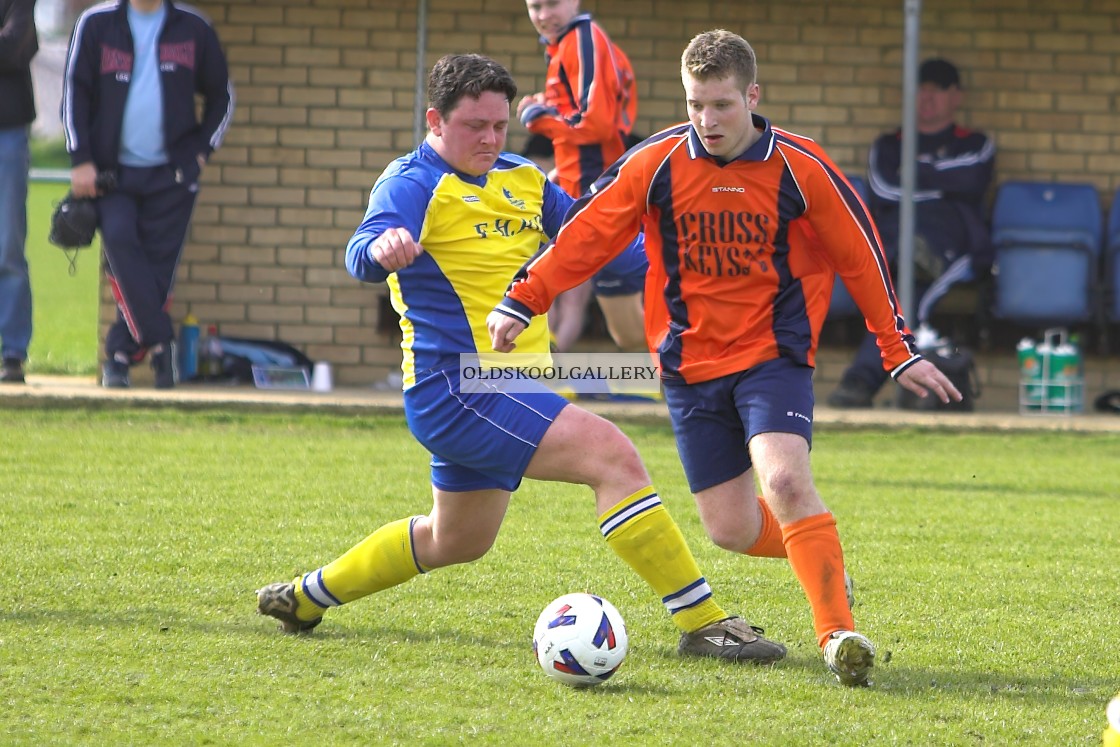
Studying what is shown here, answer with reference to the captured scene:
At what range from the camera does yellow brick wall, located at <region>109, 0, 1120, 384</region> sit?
34.0 feet

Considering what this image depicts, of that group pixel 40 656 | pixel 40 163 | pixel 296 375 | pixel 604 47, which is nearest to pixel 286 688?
pixel 40 656

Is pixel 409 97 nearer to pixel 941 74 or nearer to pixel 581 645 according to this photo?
pixel 941 74

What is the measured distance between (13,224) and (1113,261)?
6389 millimetres

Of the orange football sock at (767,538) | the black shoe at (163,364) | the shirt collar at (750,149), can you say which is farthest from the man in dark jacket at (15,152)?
the orange football sock at (767,538)

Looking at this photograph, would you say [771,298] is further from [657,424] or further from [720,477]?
[657,424]

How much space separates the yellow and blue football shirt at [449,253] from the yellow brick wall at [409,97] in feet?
19.2

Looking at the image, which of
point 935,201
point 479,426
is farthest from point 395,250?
point 935,201

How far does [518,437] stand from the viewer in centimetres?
423

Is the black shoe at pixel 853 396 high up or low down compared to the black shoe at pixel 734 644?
down

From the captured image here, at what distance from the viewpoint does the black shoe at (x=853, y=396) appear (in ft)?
31.9

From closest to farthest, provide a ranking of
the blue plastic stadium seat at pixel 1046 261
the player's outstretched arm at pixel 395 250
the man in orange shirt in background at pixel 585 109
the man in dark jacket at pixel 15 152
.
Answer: the player's outstretched arm at pixel 395 250 → the man in orange shirt in background at pixel 585 109 → the man in dark jacket at pixel 15 152 → the blue plastic stadium seat at pixel 1046 261

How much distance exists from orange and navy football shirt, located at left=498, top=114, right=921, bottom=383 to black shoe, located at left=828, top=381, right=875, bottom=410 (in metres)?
5.22

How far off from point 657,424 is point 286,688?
516cm

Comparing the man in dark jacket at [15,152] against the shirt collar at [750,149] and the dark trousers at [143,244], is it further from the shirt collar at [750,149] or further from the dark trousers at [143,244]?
the shirt collar at [750,149]
